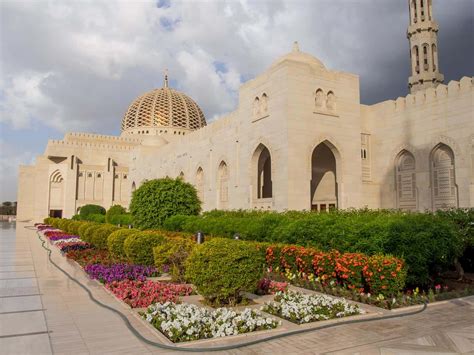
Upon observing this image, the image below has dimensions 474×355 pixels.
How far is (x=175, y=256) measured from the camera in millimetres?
8523

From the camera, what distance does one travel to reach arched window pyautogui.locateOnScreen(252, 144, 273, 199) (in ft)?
71.3

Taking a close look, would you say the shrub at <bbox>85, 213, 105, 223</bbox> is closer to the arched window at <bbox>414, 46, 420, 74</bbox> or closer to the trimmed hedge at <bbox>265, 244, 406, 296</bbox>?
the arched window at <bbox>414, 46, 420, 74</bbox>

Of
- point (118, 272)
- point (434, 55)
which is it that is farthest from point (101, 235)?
point (434, 55)

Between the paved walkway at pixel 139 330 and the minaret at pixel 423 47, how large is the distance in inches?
806

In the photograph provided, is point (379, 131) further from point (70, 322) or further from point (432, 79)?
point (70, 322)

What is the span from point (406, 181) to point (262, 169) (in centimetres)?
783

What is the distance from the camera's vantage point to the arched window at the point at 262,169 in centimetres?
2172

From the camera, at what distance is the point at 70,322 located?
5.17 meters

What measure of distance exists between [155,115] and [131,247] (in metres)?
43.9

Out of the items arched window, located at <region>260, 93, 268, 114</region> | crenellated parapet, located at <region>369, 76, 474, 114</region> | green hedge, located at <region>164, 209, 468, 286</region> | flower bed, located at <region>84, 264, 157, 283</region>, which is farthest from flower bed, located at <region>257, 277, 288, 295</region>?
crenellated parapet, located at <region>369, 76, 474, 114</region>

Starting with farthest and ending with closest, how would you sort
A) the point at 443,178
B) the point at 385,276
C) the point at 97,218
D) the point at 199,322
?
the point at 97,218 → the point at 443,178 → the point at 385,276 → the point at 199,322

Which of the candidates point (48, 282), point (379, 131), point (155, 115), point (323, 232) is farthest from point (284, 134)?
point (155, 115)

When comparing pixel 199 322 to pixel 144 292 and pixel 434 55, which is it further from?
pixel 434 55

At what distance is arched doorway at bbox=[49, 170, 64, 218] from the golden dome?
11.4m
